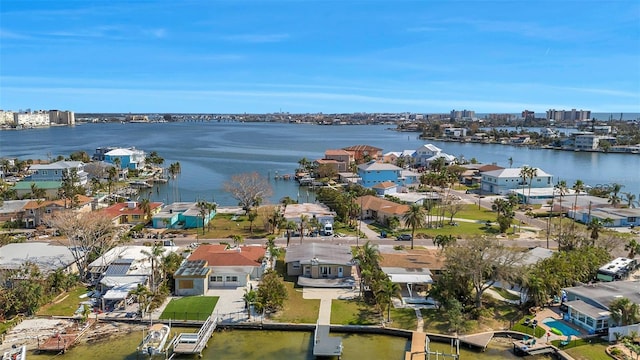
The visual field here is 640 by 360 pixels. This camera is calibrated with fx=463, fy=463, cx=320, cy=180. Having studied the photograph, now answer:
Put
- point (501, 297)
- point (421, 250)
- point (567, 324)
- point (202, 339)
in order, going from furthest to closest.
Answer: point (421, 250) < point (501, 297) < point (567, 324) < point (202, 339)

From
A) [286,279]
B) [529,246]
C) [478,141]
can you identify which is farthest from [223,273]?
[478,141]

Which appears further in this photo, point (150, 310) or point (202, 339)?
point (150, 310)

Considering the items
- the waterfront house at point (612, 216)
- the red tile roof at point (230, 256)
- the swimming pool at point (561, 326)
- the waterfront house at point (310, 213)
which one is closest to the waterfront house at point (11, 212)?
the red tile roof at point (230, 256)

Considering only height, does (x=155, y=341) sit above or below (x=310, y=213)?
below

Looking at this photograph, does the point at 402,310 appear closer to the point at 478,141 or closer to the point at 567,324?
the point at 567,324

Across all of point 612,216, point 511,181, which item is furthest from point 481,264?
point 511,181

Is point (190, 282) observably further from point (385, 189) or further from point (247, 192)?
point (385, 189)
